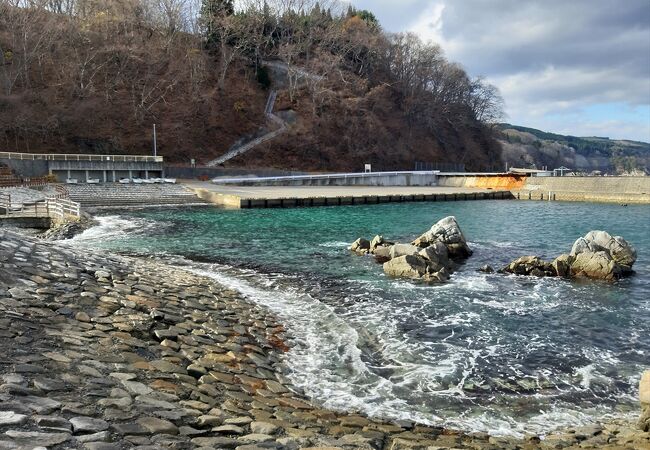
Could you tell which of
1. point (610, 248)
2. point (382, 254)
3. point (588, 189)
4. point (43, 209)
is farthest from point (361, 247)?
point (588, 189)

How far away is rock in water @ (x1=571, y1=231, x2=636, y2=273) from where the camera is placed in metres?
16.9

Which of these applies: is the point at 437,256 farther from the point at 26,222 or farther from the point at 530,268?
the point at 26,222

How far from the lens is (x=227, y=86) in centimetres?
7631

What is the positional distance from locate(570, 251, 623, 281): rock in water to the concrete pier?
26.3 metres

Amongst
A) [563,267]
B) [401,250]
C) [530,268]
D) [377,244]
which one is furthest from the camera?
[377,244]

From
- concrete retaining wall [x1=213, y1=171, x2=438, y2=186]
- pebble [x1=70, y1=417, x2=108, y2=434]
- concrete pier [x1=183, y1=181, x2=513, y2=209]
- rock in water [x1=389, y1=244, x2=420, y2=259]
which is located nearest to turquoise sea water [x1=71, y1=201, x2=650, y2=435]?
rock in water [x1=389, y1=244, x2=420, y2=259]

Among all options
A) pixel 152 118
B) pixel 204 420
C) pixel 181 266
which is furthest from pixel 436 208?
pixel 152 118

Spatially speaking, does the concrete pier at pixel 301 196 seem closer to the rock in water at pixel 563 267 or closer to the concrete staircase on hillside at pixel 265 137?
the concrete staircase on hillside at pixel 265 137

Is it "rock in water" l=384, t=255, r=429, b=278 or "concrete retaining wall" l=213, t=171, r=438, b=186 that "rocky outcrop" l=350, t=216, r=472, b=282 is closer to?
"rock in water" l=384, t=255, r=429, b=278

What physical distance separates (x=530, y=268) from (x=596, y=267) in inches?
79.7

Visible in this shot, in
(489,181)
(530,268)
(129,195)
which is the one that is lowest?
(530,268)

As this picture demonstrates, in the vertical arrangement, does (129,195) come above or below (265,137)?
below

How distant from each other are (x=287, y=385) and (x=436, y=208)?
1411 inches

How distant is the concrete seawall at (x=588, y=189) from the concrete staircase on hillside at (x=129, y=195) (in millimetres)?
37678
